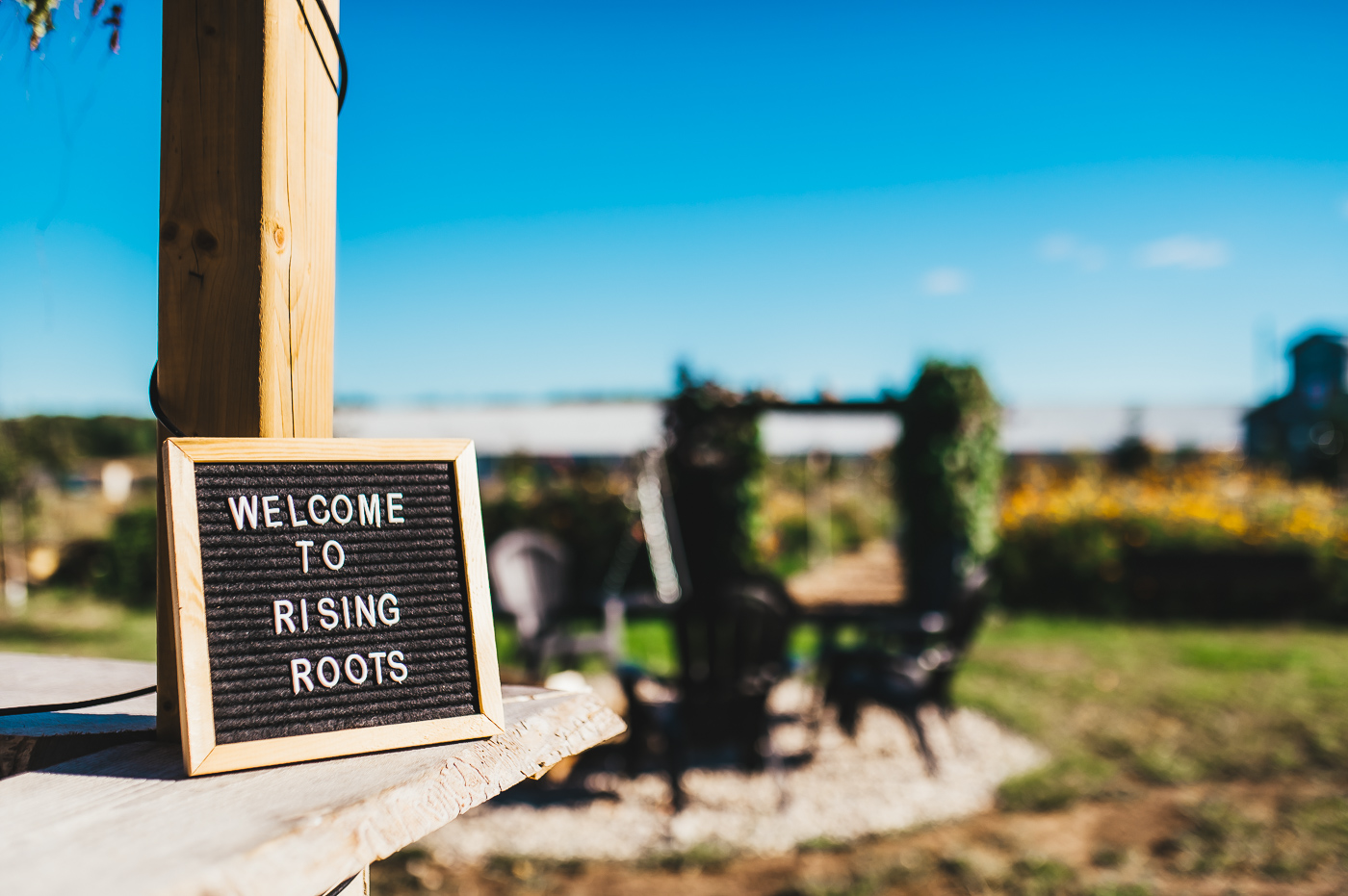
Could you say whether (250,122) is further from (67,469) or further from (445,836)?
(67,469)

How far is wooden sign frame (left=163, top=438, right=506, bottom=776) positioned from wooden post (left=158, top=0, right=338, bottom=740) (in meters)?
0.08

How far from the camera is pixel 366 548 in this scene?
1.02 meters

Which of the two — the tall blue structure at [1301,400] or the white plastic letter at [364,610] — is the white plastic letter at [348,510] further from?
the tall blue structure at [1301,400]

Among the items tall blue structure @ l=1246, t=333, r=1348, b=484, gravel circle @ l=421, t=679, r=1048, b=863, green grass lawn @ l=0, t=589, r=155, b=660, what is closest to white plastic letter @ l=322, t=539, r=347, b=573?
gravel circle @ l=421, t=679, r=1048, b=863

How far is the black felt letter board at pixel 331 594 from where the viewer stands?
91cm

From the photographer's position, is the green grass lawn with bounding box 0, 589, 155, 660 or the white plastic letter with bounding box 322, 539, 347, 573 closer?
the white plastic letter with bounding box 322, 539, 347, 573

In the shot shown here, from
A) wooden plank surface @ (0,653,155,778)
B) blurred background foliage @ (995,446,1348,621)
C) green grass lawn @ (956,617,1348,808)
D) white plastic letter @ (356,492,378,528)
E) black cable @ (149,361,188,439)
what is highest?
black cable @ (149,361,188,439)

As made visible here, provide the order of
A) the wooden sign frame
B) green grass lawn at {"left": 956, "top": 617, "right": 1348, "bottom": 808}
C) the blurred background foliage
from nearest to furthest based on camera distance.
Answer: the wooden sign frame < green grass lawn at {"left": 956, "top": 617, "right": 1348, "bottom": 808} < the blurred background foliage

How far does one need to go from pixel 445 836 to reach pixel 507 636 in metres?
4.03

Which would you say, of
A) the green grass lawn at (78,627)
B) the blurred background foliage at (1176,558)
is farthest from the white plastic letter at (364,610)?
the blurred background foliage at (1176,558)

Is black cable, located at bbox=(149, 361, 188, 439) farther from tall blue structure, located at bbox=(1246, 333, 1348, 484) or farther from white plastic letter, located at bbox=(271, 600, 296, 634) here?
tall blue structure, located at bbox=(1246, 333, 1348, 484)

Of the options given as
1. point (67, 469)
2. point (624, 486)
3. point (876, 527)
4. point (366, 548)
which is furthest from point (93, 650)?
point (876, 527)

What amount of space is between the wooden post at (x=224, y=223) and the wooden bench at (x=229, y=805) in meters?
0.16

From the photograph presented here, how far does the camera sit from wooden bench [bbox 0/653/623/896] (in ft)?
2.08
